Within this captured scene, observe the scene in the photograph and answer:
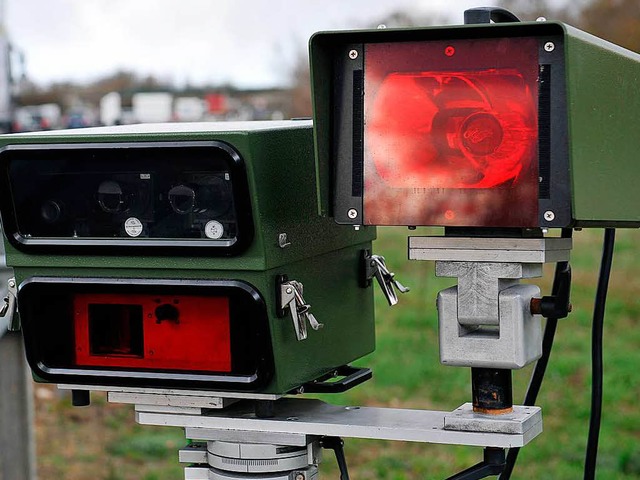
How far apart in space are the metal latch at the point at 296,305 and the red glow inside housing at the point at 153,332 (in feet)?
0.48

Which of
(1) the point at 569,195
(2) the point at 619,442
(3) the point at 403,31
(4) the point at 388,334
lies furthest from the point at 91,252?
(4) the point at 388,334

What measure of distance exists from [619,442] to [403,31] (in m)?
5.45

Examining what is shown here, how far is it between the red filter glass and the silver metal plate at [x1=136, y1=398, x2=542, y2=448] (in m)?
0.40

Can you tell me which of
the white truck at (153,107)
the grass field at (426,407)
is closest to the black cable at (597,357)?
the grass field at (426,407)

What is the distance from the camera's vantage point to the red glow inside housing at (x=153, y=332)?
7.54 feet

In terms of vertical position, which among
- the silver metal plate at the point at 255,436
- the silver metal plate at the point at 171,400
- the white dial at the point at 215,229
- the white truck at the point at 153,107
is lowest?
the white truck at the point at 153,107

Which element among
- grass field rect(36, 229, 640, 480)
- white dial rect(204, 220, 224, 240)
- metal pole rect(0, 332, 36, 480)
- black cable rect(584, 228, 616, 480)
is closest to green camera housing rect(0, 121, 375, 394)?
white dial rect(204, 220, 224, 240)

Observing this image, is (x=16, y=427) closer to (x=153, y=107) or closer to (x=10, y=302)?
(x=10, y=302)

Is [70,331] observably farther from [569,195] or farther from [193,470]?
[569,195]

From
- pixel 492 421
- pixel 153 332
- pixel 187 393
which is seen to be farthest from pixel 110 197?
pixel 492 421

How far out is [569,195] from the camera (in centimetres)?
194

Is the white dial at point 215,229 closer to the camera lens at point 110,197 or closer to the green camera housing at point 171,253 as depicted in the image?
the green camera housing at point 171,253

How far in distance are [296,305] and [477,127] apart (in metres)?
0.49

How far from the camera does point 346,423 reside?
2244mm
